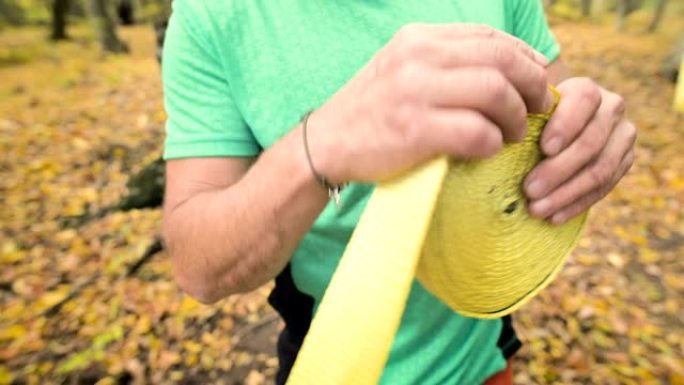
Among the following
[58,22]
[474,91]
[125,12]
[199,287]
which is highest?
[474,91]

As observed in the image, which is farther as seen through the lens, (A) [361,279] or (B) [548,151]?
(B) [548,151]

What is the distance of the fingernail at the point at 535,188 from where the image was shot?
78 centimetres

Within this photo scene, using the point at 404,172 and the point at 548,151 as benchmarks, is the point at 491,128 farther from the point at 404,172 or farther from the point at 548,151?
the point at 548,151

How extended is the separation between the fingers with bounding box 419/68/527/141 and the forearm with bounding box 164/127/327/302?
8.7 inches

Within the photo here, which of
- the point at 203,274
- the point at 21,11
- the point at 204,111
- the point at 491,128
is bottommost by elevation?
the point at 21,11

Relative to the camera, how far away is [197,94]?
0.98 meters

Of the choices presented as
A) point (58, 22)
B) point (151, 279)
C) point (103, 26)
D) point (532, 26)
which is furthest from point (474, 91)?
point (58, 22)

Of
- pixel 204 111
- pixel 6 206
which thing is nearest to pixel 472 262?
pixel 204 111

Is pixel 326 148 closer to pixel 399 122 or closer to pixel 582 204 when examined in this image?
pixel 399 122

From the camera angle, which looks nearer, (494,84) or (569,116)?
(494,84)

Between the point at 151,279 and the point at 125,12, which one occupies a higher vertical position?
the point at 151,279

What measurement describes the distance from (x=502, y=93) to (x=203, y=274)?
63cm

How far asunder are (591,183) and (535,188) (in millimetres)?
119

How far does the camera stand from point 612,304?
120 inches
